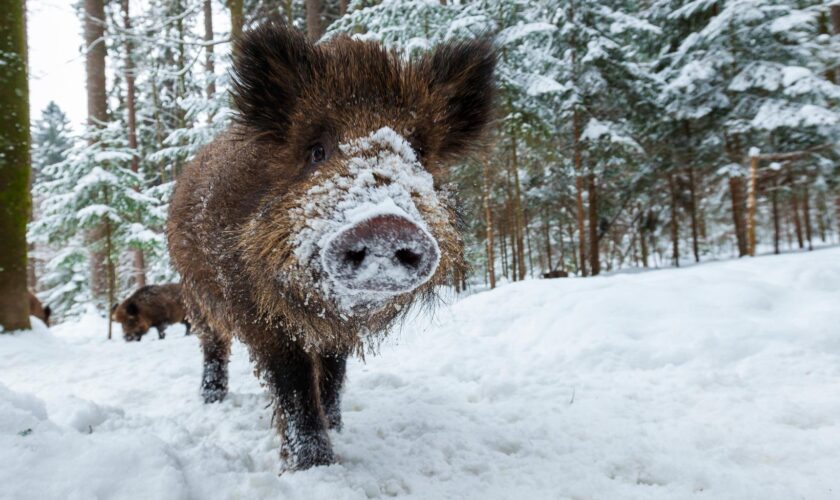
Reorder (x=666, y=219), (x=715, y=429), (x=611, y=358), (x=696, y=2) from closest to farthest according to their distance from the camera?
(x=715, y=429)
(x=611, y=358)
(x=696, y=2)
(x=666, y=219)

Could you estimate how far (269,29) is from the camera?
2.15m

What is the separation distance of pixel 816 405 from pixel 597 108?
452 inches

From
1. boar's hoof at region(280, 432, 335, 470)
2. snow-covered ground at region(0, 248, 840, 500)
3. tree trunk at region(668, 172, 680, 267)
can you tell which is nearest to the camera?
snow-covered ground at region(0, 248, 840, 500)

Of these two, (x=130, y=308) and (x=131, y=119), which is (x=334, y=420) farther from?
(x=131, y=119)

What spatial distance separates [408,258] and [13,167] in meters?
6.50

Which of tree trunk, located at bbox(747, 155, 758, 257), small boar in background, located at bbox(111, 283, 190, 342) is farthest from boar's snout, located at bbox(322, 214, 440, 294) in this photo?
tree trunk, located at bbox(747, 155, 758, 257)

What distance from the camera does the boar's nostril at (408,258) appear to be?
137cm

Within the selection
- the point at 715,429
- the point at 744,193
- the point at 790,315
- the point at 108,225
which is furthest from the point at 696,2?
the point at 108,225

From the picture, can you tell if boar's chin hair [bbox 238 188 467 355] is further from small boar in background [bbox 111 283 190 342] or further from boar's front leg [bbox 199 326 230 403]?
small boar in background [bbox 111 283 190 342]

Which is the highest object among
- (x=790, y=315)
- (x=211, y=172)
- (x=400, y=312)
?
(x=211, y=172)

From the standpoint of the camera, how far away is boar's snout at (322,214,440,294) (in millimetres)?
1348

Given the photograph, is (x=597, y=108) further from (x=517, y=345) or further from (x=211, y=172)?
(x=211, y=172)

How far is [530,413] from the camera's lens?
2742mm

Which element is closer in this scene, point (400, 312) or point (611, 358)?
point (400, 312)
